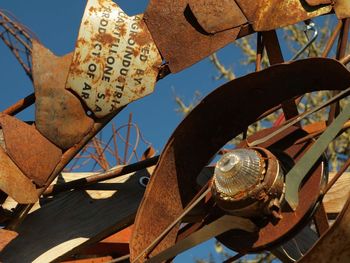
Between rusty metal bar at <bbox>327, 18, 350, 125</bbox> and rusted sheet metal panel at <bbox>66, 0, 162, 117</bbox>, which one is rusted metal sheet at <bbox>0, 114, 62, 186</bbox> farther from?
rusty metal bar at <bbox>327, 18, 350, 125</bbox>

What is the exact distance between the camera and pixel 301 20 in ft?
10.0

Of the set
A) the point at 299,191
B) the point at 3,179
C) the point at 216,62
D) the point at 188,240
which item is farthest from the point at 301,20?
the point at 216,62

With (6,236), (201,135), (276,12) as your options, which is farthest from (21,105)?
(276,12)

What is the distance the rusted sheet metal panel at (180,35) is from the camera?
3.14 meters

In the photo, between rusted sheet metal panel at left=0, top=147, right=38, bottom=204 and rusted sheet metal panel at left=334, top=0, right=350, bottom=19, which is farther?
rusted sheet metal panel at left=0, top=147, right=38, bottom=204

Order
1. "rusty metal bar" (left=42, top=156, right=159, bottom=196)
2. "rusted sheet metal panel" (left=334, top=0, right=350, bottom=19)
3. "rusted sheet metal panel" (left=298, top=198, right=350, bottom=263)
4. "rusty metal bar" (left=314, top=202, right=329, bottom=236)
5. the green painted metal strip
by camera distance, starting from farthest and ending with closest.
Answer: "rusty metal bar" (left=42, top=156, right=159, bottom=196), "rusted sheet metal panel" (left=334, top=0, right=350, bottom=19), "rusty metal bar" (left=314, top=202, right=329, bottom=236), the green painted metal strip, "rusted sheet metal panel" (left=298, top=198, right=350, bottom=263)

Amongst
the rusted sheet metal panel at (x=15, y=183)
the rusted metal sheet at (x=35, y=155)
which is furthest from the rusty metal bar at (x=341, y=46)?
the rusted sheet metal panel at (x=15, y=183)

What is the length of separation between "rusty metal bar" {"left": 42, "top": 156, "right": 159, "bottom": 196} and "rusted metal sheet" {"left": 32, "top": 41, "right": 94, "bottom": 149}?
38 centimetres

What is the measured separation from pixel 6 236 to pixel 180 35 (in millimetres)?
→ 884

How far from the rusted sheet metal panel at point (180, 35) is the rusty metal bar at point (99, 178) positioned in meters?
0.49

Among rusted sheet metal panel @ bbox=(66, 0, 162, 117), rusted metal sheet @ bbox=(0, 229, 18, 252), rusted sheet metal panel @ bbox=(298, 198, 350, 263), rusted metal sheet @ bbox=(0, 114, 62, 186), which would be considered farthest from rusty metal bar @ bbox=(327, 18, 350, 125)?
rusted metal sheet @ bbox=(0, 229, 18, 252)

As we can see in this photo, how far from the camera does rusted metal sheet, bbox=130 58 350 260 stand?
2.73 metres

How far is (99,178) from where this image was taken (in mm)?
3539

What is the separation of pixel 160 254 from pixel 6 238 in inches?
27.2
